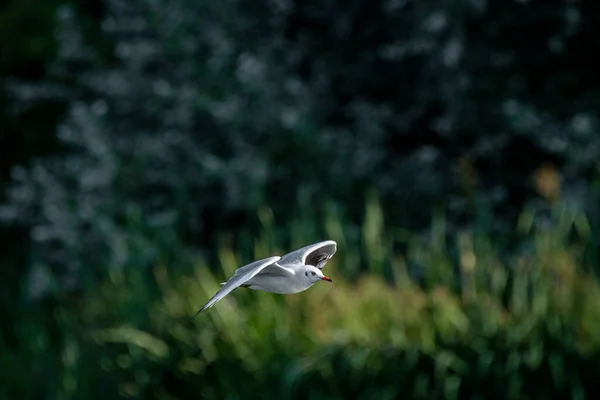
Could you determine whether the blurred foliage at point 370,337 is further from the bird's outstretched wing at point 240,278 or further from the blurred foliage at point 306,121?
the bird's outstretched wing at point 240,278

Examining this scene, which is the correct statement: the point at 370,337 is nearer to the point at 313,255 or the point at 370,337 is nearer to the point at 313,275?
the point at 313,255

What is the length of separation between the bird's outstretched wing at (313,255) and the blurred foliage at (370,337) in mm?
3579

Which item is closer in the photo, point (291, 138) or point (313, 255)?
point (313, 255)

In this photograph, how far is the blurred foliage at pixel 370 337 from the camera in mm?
6023

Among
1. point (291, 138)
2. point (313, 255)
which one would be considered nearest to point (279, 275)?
point (313, 255)

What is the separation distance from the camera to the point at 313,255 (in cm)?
243

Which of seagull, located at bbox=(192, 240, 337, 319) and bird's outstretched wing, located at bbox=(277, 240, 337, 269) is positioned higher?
seagull, located at bbox=(192, 240, 337, 319)

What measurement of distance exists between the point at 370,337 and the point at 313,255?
12.3ft

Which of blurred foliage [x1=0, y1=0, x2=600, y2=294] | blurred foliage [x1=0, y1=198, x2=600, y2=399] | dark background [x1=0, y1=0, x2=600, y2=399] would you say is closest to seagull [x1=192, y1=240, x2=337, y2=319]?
blurred foliage [x1=0, y1=198, x2=600, y2=399]

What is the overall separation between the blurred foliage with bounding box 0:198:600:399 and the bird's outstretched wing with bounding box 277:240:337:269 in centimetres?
358

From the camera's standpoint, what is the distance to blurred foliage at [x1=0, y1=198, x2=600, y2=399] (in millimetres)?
6023

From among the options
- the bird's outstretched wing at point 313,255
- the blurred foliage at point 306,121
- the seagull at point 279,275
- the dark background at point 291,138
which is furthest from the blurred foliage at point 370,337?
the seagull at point 279,275

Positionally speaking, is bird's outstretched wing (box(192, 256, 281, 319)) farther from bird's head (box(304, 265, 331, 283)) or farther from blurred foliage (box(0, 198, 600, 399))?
blurred foliage (box(0, 198, 600, 399))

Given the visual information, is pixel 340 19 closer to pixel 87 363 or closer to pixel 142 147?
pixel 142 147
